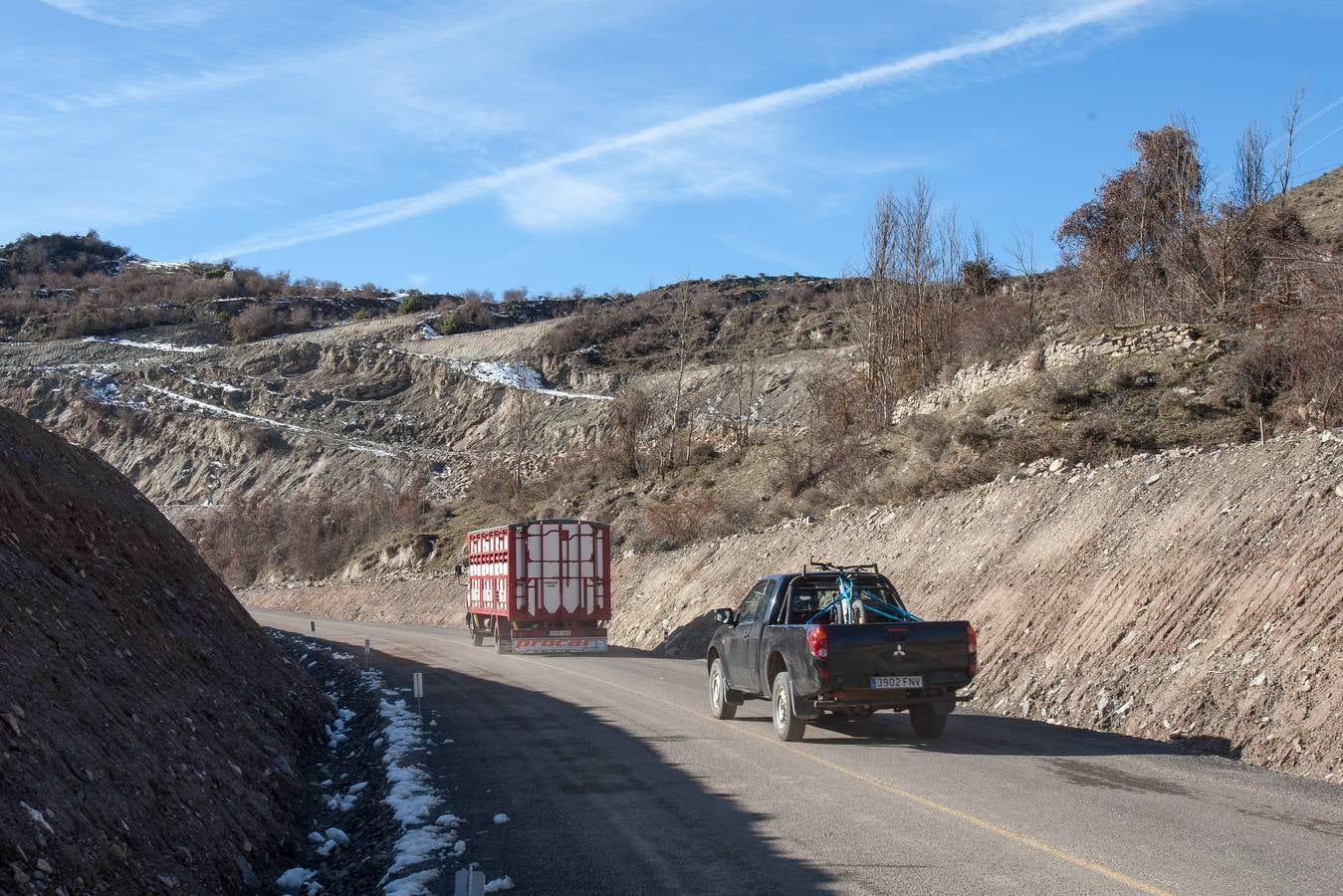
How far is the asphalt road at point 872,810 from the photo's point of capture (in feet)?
23.2

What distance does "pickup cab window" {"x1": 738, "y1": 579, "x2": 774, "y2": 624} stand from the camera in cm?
1427

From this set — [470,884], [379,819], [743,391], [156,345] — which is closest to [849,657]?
[379,819]

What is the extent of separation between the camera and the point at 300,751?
41.9ft

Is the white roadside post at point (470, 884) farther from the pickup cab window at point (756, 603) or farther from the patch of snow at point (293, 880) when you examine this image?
the pickup cab window at point (756, 603)

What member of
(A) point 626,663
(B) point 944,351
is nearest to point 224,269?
(B) point 944,351

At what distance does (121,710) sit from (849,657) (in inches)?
265

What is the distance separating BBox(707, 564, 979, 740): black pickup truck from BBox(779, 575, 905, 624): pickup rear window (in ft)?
0.04

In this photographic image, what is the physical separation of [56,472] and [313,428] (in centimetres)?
6370

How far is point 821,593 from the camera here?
14.3 meters

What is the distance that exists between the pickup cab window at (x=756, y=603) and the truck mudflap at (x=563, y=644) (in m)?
14.2

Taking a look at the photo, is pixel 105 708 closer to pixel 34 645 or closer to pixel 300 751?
pixel 34 645

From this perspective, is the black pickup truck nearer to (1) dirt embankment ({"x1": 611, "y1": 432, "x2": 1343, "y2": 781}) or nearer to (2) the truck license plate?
(2) the truck license plate

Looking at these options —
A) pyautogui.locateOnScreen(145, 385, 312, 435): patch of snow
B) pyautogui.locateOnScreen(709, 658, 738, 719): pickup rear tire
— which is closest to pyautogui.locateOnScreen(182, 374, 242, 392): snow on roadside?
pyautogui.locateOnScreen(145, 385, 312, 435): patch of snow

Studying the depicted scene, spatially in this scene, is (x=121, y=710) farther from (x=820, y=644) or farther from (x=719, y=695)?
(x=719, y=695)
